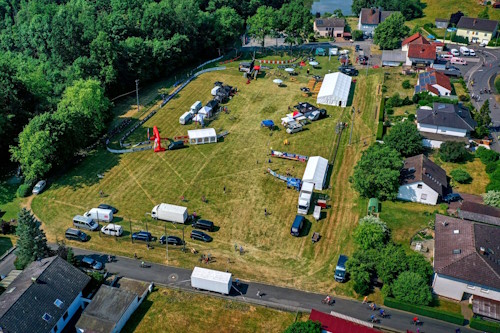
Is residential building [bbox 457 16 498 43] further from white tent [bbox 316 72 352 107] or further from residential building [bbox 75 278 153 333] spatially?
residential building [bbox 75 278 153 333]

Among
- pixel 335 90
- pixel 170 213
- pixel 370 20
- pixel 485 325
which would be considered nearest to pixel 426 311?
pixel 485 325

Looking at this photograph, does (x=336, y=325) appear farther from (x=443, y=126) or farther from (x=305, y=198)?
(x=443, y=126)

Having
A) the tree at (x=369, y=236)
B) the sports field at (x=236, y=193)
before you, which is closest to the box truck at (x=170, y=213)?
the sports field at (x=236, y=193)

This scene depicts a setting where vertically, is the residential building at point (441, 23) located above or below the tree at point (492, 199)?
above

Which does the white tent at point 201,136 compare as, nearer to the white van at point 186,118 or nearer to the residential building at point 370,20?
the white van at point 186,118

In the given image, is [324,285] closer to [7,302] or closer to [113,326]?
[113,326]
